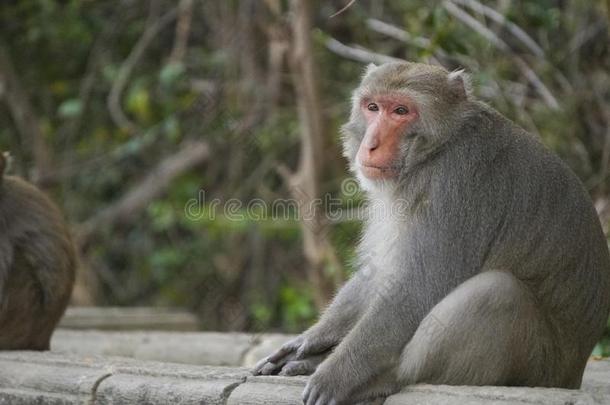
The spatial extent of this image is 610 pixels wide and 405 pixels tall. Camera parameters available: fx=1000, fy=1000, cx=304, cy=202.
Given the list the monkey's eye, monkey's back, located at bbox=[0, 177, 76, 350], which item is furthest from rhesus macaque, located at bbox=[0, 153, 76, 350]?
the monkey's eye

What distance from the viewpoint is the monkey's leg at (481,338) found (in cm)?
366

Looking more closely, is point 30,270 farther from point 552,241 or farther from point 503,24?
point 503,24

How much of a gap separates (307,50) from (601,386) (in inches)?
154

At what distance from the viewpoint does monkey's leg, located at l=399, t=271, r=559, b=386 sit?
12.0 feet

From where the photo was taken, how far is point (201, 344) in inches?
245

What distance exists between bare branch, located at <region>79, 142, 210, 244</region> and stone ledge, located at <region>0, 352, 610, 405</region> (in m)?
5.60

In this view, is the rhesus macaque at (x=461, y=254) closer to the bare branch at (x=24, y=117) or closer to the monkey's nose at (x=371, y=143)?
the monkey's nose at (x=371, y=143)

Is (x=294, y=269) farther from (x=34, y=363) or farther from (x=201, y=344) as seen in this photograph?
(x=34, y=363)

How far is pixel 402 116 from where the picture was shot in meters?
4.02

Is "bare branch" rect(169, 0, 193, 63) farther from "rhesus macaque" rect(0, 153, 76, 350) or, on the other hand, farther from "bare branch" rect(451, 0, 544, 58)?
"rhesus macaque" rect(0, 153, 76, 350)

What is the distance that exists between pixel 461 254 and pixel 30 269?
2.72 m

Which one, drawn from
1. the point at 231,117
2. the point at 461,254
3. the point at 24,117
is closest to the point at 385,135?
the point at 461,254

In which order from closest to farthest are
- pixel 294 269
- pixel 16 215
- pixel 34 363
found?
pixel 34 363 → pixel 16 215 → pixel 294 269

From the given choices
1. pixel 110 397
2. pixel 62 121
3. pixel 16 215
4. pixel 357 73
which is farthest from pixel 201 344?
pixel 62 121
